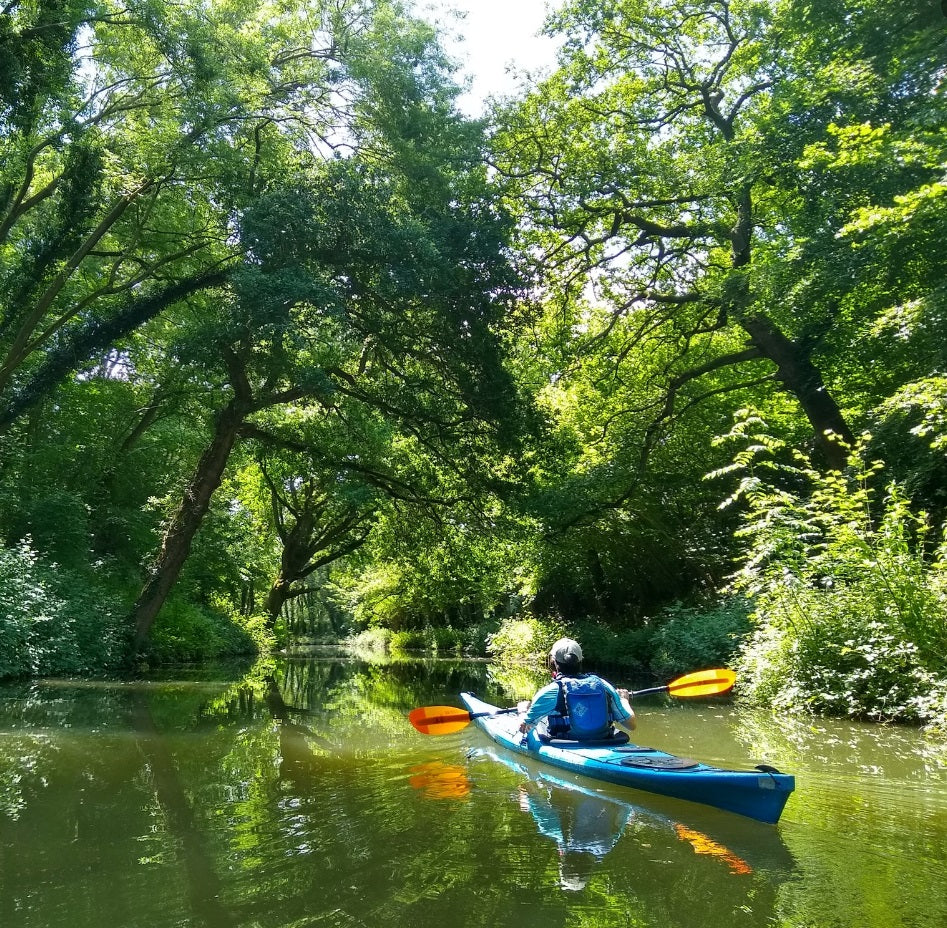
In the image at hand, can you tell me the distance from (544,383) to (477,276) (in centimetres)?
575

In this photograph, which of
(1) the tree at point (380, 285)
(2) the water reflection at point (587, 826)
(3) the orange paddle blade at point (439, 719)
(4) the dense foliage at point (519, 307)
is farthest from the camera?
(1) the tree at point (380, 285)

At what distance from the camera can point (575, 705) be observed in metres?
6.23

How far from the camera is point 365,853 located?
397 centimetres

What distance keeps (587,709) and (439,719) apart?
187 centimetres

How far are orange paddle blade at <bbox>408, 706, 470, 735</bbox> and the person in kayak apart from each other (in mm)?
1158

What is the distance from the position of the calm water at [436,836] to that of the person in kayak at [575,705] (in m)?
0.46

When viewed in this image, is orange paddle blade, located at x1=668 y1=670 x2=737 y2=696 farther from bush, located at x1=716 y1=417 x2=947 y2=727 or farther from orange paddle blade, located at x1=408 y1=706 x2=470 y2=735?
orange paddle blade, located at x1=408 y1=706 x2=470 y2=735

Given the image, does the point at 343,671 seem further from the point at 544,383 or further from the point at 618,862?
the point at 618,862

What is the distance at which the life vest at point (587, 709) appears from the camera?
6164 millimetres

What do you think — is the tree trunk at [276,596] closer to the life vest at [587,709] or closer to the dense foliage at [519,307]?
the dense foliage at [519,307]

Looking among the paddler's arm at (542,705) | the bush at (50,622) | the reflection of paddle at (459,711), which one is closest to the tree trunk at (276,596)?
the bush at (50,622)

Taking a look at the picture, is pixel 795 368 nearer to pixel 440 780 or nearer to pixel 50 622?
pixel 440 780

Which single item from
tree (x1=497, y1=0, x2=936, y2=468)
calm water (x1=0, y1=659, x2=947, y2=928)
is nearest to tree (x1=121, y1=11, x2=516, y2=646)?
tree (x1=497, y1=0, x2=936, y2=468)

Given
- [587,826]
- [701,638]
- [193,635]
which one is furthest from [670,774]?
[193,635]
